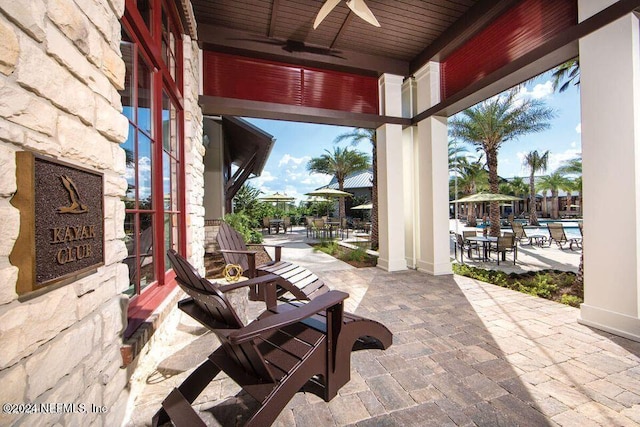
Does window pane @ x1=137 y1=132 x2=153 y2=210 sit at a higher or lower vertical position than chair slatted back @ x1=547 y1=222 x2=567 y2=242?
higher

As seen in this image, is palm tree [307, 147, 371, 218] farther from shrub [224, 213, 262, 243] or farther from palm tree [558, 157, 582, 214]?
palm tree [558, 157, 582, 214]

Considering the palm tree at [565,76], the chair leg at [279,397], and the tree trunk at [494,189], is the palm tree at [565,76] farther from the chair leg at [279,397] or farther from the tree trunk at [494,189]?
the chair leg at [279,397]

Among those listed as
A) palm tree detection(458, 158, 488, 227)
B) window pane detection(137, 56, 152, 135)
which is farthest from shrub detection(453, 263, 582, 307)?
palm tree detection(458, 158, 488, 227)

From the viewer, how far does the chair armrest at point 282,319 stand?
1211 mm

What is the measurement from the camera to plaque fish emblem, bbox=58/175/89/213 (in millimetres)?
1023

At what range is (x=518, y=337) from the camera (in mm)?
2619

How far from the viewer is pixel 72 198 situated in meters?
1.06

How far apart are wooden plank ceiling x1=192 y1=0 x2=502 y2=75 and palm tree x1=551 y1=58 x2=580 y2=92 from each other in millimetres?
3783

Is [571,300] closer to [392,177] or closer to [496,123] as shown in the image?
[392,177]

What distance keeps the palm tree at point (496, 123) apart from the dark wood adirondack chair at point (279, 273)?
9838 millimetres

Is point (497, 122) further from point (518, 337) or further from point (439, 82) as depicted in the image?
point (518, 337)

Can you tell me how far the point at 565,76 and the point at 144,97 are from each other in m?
10.2

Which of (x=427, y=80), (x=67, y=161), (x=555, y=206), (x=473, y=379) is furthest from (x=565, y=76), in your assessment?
(x=555, y=206)

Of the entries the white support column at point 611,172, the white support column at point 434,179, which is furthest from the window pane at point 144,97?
the white support column at point 434,179
